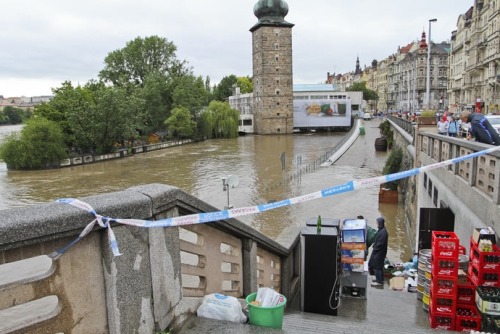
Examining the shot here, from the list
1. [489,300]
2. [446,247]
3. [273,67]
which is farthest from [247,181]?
[273,67]

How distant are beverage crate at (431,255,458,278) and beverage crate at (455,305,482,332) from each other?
1.47 feet

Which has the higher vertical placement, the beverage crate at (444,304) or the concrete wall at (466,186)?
the concrete wall at (466,186)

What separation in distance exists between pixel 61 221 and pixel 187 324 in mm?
1559

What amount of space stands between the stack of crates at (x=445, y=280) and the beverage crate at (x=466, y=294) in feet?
0.44

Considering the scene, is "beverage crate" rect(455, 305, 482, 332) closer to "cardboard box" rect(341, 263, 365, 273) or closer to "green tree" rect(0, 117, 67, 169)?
"cardboard box" rect(341, 263, 365, 273)

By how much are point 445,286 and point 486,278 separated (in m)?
0.52

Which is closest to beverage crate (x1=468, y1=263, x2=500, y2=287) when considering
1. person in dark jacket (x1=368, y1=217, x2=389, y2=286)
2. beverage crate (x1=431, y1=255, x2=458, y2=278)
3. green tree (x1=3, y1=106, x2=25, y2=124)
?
beverage crate (x1=431, y1=255, x2=458, y2=278)

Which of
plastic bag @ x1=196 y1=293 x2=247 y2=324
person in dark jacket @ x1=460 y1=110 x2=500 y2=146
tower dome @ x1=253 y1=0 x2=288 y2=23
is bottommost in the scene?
plastic bag @ x1=196 y1=293 x2=247 y2=324

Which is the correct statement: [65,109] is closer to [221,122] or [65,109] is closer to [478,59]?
[221,122]

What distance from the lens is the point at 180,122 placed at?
6181 cm

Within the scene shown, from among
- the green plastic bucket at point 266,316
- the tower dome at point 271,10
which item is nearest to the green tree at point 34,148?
the green plastic bucket at point 266,316

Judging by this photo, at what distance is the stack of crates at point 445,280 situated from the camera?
5336mm

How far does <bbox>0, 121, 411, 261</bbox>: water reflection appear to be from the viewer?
59.8 ft

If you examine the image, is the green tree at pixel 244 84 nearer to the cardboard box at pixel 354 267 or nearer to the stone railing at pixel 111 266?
the cardboard box at pixel 354 267
